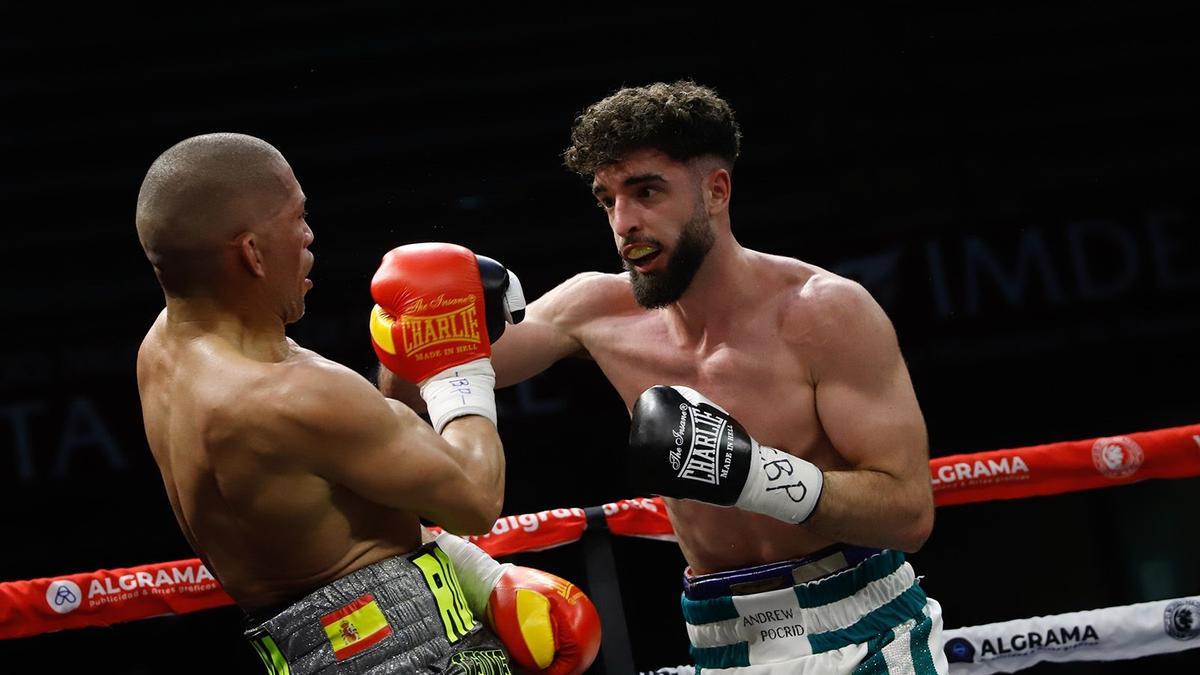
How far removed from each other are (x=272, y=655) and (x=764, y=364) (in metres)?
0.92

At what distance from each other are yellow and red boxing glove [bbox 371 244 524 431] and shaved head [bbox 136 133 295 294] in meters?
0.25

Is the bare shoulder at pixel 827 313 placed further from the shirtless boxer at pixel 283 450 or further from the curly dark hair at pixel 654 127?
the shirtless boxer at pixel 283 450

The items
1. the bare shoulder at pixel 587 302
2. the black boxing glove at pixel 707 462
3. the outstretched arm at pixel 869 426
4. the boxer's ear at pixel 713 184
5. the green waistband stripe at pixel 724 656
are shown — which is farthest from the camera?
the bare shoulder at pixel 587 302

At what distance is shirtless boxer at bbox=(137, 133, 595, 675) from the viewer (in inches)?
57.4

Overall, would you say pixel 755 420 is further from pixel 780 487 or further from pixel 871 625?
pixel 871 625

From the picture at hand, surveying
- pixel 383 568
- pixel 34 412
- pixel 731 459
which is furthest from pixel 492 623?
pixel 34 412

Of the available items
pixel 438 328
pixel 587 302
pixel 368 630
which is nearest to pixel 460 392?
pixel 438 328

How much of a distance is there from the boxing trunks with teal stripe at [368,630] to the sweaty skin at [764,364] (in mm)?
613

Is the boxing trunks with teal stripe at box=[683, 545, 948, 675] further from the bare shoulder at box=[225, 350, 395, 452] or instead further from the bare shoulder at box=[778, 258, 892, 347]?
the bare shoulder at box=[225, 350, 395, 452]

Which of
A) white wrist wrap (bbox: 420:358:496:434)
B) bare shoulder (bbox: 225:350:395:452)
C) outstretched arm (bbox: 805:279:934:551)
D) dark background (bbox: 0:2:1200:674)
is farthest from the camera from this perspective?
dark background (bbox: 0:2:1200:674)

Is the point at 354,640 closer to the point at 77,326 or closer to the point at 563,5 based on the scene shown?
the point at 77,326

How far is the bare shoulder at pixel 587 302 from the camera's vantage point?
2.29 metres

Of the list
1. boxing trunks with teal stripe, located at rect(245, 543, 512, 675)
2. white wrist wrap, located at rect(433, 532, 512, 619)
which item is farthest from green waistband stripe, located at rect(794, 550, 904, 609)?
boxing trunks with teal stripe, located at rect(245, 543, 512, 675)

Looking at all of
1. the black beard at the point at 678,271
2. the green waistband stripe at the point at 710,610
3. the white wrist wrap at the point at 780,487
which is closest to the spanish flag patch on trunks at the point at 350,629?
the white wrist wrap at the point at 780,487
